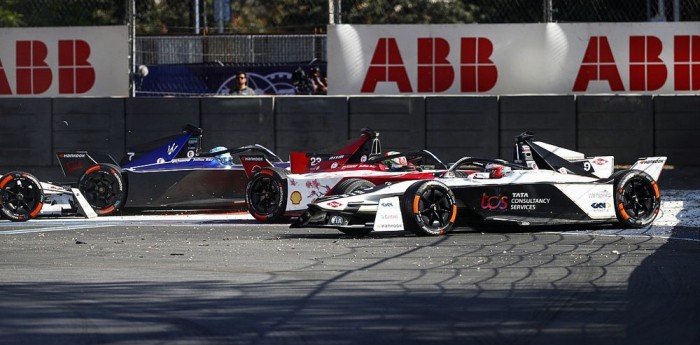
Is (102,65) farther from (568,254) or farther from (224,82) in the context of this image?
(568,254)

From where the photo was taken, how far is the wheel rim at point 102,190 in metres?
16.0

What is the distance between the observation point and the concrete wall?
18281 mm

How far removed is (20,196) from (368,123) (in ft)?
18.5

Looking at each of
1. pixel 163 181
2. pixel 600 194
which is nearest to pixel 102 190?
pixel 163 181

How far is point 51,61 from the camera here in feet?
67.9

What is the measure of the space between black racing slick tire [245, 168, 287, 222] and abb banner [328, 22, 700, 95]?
Answer: 578 cm

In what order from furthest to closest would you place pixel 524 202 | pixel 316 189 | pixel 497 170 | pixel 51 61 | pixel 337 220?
pixel 51 61
pixel 316 189
pixel 497 170
pixel 524 202
pixel 337 220

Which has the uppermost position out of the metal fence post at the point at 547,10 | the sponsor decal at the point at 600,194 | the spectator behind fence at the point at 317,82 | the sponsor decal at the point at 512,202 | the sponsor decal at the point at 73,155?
the metal fence post at the point at 547,10

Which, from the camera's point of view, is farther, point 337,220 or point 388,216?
point 337,220

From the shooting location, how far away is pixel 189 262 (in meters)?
10.1

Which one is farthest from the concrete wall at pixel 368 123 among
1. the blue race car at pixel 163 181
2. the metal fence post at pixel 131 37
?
the blue race car at pixel 163 181

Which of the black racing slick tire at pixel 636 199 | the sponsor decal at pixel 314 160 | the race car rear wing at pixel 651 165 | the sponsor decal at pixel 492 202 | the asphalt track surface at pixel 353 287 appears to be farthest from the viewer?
the sponsor decal at pixel 314 160

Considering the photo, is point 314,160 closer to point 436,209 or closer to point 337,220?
point 337,220

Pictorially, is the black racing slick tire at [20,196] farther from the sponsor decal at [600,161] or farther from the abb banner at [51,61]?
the sponsor decal at [600,161]
